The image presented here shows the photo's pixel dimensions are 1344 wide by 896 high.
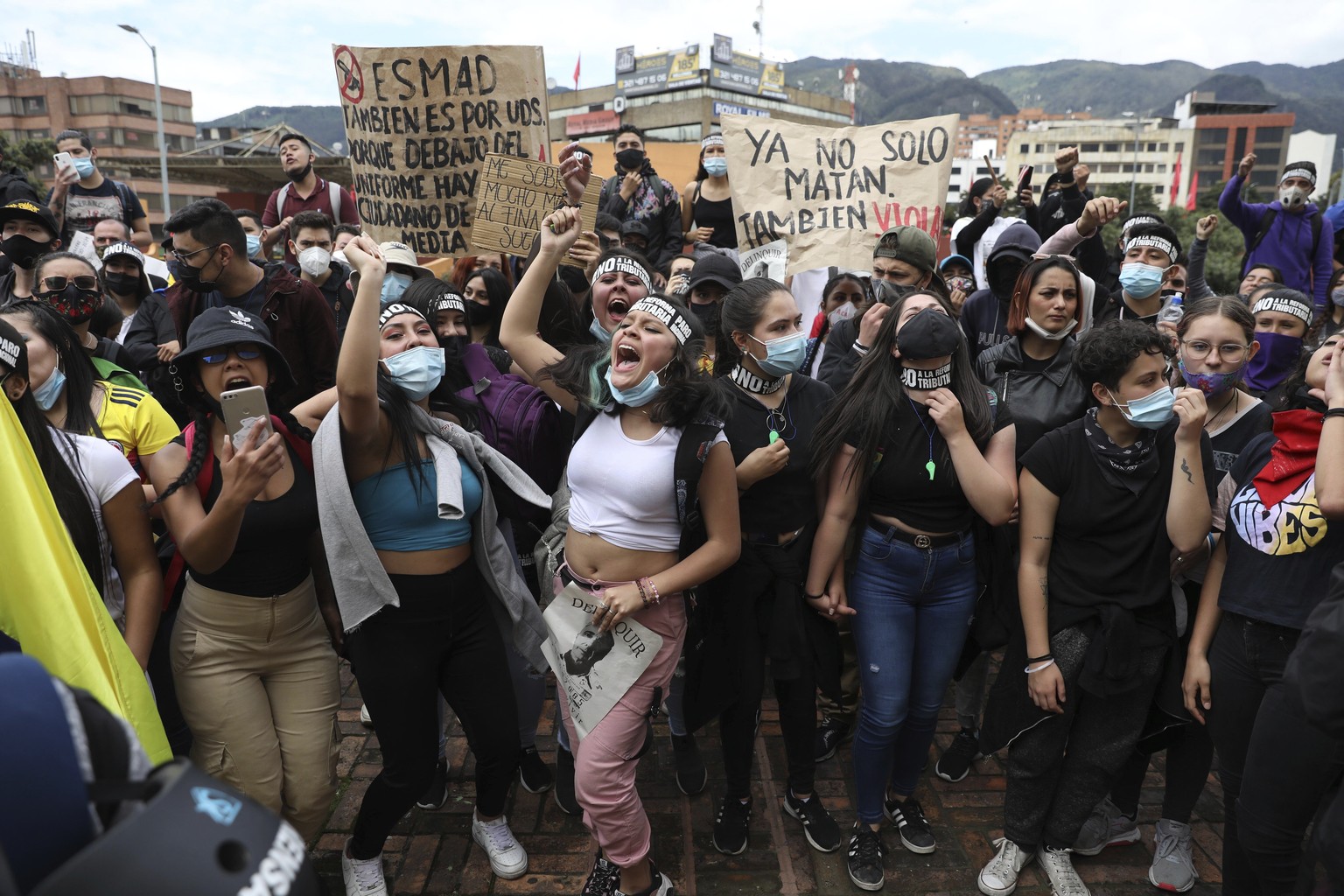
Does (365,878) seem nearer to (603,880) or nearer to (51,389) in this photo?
(603,880)

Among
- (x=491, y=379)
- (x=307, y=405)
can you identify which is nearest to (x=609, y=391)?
(x=491, y=379)

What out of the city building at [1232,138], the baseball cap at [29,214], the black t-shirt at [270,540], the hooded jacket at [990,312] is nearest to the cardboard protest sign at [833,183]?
the hooded jacket at [990,312]

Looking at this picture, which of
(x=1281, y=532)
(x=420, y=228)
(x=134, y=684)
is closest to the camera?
(x=134, y=684)

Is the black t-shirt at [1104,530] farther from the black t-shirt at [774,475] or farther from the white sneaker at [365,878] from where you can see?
the white sneaker at [365,878]

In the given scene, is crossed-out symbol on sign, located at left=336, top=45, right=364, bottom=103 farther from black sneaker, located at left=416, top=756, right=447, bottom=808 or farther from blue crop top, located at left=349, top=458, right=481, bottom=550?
black sneaker, located at left=416, top=756, right=447, bottom=808

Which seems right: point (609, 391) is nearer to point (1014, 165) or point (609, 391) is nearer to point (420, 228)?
point (420, 228)

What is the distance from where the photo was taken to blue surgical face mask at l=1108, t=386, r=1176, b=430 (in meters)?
3.30

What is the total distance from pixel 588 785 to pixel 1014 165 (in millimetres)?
154700

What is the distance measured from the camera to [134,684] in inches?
101

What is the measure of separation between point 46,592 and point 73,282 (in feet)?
10.6

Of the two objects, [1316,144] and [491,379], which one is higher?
[1316,144]

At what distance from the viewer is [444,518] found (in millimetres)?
3348

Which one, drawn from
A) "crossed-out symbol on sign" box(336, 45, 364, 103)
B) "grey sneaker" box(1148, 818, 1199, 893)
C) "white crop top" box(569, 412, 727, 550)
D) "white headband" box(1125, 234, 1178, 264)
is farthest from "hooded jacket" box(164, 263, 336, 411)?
"white headband" box(1125, 234, 1178, 264)

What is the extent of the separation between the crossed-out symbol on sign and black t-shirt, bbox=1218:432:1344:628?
5216 mm
